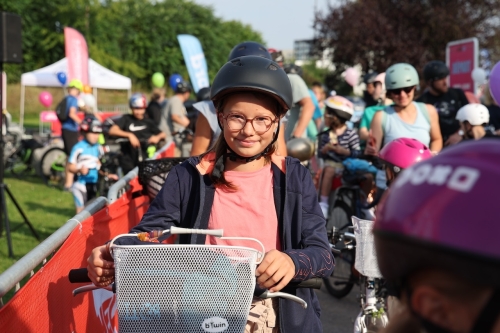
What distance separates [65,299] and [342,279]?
443 cm

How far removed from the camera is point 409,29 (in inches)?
1160

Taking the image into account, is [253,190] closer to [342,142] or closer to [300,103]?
[300,103]

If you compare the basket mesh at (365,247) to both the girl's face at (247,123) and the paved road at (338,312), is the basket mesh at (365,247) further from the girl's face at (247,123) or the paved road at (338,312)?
the paved road at (338,312)

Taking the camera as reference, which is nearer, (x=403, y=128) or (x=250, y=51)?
(x=250, y=51)

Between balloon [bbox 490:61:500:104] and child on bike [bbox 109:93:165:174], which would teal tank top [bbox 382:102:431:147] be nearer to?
balloon [bbox 490:61:500:104]

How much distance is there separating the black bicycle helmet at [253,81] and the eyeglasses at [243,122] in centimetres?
10

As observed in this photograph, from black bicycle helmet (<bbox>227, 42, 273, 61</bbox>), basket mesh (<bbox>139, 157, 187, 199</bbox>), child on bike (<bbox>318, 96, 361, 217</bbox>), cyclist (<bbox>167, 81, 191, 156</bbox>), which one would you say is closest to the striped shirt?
child on bike (<bbox>318, 96, 361, 217</bbox>)

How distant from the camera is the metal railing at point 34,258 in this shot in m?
3.19

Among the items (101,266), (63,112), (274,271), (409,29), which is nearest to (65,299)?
(101,266)

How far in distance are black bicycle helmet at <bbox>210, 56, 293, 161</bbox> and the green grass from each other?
19.6 feet

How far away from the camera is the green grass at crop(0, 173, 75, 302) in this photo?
10.2m

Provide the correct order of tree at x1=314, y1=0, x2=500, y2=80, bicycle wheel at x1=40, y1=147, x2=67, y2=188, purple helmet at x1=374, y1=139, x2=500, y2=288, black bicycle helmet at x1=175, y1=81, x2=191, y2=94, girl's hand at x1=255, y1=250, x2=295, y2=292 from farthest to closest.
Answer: tree at x1=314, y1=0, x2=500, y2=80 → bicycle wheel at x1=40, y1=147, x2=67, y2=188 → black bicycle helmet at x1=175, y1=81, x2=191, y2=94 → girl's hand at x1=255, y1=250, x2=295, y2=292 → purple helmet at x1=374, y1=139, x2=500, y2=288

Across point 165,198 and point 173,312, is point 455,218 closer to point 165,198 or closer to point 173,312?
point 173,312

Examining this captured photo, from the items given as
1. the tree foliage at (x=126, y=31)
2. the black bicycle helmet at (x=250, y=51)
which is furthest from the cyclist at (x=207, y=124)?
the tree foliage at (x=126, y=31)
